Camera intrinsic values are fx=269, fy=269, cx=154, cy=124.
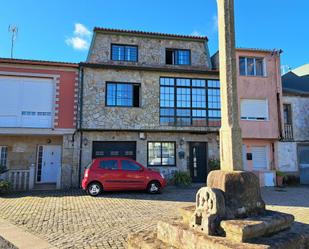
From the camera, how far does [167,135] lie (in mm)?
15945

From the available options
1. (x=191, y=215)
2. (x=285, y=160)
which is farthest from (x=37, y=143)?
(x=285, y=160)

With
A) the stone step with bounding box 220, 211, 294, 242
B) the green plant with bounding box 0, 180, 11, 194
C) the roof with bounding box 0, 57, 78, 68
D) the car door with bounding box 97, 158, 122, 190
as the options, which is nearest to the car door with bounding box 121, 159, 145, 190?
the car door with bounding box 97, 158, 122, 190

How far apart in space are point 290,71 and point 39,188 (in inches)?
887

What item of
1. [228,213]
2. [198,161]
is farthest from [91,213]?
[198,161]

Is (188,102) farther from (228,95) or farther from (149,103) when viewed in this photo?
(228,95)

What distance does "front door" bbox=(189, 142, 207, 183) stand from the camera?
16344 millimetres

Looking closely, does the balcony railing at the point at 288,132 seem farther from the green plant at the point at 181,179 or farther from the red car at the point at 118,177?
the red car at the point at 118,177

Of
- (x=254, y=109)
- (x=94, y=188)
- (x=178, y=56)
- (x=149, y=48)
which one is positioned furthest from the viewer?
(x=178, y=56)

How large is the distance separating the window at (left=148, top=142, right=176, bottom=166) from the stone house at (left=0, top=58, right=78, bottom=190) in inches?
171

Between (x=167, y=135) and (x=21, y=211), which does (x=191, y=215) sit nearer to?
(x=21, y=211)

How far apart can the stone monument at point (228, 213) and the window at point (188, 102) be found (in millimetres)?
11329

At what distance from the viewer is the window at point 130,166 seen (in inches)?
490

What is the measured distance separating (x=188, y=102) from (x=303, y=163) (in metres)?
8.79

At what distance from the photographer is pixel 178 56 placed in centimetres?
1730
